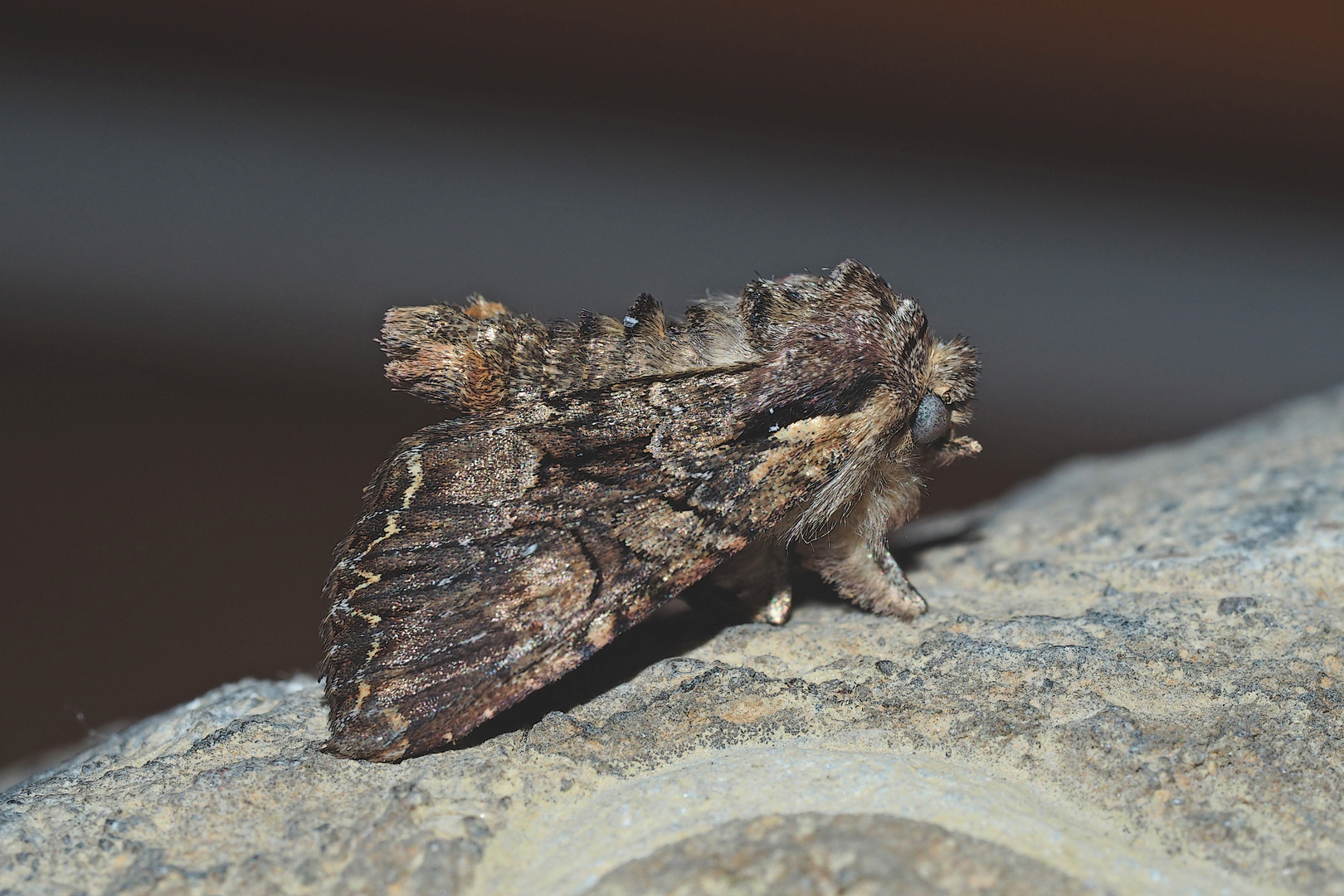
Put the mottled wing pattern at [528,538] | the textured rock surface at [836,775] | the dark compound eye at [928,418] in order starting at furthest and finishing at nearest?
the dark compound eye at [928,418] → the mottled wing pattern at [528,538] → the textured rock surface at [836,775]

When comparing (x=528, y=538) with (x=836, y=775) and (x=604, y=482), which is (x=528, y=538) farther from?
(x=836, y=775)

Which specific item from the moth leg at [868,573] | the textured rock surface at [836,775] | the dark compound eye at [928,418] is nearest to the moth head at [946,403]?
the dark compound eye at [928,418]

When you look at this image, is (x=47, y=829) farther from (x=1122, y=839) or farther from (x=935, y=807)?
(x=1122, y=839)

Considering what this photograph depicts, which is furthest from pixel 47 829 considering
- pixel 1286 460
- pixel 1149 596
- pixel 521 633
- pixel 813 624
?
pixel 1286 460

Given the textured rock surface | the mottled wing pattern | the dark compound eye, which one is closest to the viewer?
the textured rock surface

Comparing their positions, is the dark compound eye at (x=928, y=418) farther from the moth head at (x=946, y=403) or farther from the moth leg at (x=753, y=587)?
the moth leg at (x=753, y=587)

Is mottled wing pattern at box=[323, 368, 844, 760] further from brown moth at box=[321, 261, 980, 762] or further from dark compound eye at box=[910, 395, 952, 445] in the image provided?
dark compound eye at box=[910, 395, 952, 445]

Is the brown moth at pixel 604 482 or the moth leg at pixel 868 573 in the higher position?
the brown moth at pixel 604 482

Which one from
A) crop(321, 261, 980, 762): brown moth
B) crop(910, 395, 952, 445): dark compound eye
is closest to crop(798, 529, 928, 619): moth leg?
crop(321, 261, 980, 762): brown moth
